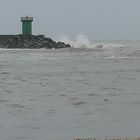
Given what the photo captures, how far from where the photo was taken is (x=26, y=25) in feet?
235

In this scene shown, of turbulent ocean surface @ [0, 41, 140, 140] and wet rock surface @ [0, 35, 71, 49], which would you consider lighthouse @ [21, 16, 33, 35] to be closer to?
wet rock surface @ [0, 35, 71, 49]

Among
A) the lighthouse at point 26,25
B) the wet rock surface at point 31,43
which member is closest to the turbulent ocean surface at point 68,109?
the wet rock surface at point 31,43

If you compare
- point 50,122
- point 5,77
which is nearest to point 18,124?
point 50,122

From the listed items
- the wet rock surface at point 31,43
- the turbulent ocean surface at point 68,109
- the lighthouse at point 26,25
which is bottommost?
the turbulent ocean surface at point 68,109

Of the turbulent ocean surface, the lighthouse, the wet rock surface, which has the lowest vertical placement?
the turbulent ocean surface

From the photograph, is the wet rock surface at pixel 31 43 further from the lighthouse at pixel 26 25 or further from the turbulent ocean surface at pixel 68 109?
the turbulent ocean surface at pixel 68 109

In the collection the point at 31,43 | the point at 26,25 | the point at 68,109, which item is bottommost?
the point at 68,109

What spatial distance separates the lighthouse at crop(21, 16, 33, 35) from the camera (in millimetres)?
70812

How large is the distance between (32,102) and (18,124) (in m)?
3.31

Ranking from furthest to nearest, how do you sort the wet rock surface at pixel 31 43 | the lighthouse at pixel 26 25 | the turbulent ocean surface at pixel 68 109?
the lighthouse at pixel 26 25
the wet rock surface at pixel 31 43
the turbulent ocean surface at pixel 68 109

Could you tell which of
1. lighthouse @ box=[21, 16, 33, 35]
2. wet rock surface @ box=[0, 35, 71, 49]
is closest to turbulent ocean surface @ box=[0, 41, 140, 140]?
wet rock surface @ box=[0, 35, 71, 49]

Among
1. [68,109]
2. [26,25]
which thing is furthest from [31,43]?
[68,109]

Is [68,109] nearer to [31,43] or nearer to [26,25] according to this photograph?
[31,43]

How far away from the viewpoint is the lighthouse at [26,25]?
7081 centimetres
